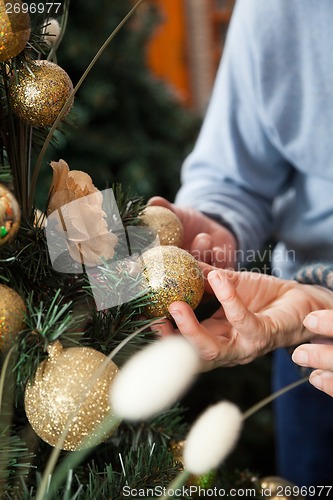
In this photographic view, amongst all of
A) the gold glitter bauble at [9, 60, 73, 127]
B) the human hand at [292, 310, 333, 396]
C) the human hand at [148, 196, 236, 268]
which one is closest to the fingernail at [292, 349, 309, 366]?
the human hand at [292, 310, 333, 396]

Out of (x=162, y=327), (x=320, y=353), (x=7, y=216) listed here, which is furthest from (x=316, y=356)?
(x=7, y=216)

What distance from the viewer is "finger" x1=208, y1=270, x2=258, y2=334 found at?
15.3 inches

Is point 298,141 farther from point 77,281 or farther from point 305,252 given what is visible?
point 77,281

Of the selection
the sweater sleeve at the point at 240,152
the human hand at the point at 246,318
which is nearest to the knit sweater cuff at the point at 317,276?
the human hand at the point at 246,318

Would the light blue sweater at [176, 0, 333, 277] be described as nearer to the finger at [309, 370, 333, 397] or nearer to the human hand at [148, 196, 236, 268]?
the human hand at [148, 196, 236, 268]

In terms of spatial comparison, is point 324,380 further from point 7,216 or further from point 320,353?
point 7,216

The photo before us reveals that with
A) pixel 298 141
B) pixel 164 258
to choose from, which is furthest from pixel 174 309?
pixel 298 141

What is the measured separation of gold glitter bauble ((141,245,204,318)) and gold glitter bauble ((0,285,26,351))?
0.08 m

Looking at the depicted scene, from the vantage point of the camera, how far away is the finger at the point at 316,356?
1.34 feet

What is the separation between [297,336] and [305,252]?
0.34m

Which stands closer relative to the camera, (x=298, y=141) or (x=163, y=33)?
(x=298, y=141)

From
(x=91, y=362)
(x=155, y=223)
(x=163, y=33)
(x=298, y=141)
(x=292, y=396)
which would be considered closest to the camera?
(x=91, y=362)

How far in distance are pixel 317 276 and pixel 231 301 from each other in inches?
5.6

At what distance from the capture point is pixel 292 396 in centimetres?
85
